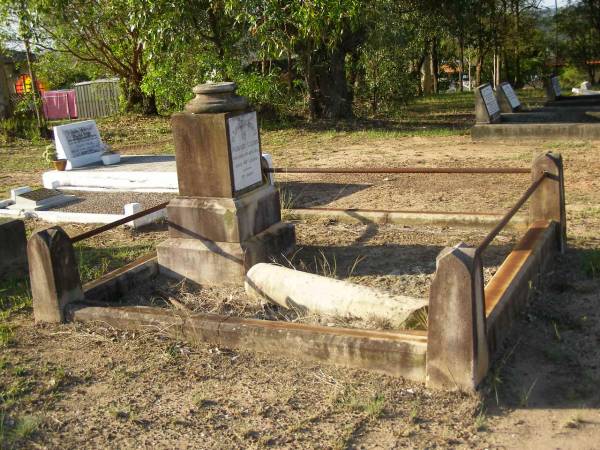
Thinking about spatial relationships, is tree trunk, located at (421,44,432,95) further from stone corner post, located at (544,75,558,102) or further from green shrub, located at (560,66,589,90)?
stone corner post, located at (544,75,558,102)

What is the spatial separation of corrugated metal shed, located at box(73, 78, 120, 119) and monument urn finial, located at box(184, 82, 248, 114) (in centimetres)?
2475

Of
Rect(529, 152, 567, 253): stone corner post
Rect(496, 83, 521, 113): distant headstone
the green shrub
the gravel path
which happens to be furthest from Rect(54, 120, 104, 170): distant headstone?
the green shrub

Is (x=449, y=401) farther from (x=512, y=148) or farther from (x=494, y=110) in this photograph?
(x=494, y=110)

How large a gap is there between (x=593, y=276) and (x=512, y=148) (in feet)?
25.5

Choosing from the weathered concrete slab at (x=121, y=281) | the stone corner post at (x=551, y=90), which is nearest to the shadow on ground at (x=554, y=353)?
the weathered concrete slab at (x=121, y=281)

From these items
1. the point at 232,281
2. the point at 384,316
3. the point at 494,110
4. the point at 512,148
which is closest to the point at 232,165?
the point at 232,281

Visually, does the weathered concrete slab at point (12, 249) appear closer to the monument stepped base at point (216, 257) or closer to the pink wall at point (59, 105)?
the monument stepped base at point (216, 257)

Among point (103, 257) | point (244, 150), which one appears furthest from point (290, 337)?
point (103, 257)

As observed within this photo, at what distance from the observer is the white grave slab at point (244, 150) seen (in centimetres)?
624

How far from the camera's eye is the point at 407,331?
14.9 ft

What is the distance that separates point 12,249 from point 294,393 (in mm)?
4191

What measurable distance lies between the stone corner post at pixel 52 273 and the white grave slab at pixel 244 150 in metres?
1.49

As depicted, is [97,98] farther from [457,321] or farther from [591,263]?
[457,321]

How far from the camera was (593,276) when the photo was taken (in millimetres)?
5867
